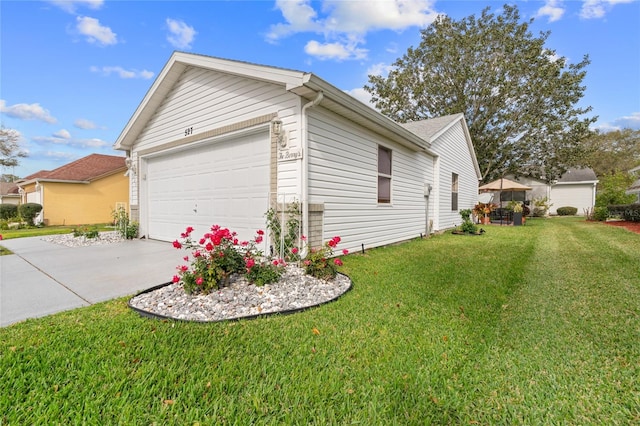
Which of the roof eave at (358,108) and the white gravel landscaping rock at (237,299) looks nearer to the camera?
the white gravel landscaping rock at (237,299)

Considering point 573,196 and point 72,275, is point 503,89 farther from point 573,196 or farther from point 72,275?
point 72,275

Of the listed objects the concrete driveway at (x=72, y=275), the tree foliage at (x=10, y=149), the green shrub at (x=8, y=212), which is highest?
the tree foliage at (x=10, y=149)

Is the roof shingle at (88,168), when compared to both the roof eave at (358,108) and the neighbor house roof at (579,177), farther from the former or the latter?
the neighbor house roof at (579,177)

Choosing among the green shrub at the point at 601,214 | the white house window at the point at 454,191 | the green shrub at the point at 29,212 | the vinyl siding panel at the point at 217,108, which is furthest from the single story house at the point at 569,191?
the green shrub at the point at 29,212

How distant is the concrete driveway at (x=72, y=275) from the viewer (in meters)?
3.36

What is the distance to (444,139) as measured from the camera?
11.1 m

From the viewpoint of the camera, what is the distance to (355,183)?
640cm

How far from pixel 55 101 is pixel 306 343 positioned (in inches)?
461

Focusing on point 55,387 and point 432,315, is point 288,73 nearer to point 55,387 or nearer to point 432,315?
point 432,315

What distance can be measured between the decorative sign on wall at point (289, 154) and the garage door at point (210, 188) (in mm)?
504

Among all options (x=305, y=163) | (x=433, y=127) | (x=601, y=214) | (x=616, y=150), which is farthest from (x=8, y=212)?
(x=616, y=150)

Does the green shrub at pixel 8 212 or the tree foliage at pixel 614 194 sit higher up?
the tree foliage at pixel 614 194

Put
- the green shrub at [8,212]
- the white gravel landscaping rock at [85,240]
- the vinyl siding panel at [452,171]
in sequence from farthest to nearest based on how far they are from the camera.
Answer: the green shrub at [8,212] < the vinyl siding panel at [452,171] < the white gravel landscaping rock at [85,240]

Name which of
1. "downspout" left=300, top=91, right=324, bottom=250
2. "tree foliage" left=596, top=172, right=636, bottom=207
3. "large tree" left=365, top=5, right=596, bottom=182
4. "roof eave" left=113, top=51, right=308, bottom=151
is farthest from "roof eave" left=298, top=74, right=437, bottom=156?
"tree foliage" left=596, top=172, right=636, bottom=207
